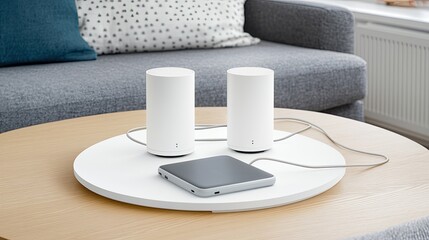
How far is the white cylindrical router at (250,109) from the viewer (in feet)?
4.68

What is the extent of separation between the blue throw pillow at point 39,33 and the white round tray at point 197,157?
106 cm

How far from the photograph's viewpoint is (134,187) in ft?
4.17

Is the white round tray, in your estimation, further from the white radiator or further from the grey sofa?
the white radiator

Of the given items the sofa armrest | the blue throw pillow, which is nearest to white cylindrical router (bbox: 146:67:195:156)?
the blue throw pillow

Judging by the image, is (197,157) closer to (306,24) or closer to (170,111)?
(170,111)

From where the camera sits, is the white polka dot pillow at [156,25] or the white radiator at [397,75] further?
the white radiator at [397,75]

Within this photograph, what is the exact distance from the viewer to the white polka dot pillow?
109 inches

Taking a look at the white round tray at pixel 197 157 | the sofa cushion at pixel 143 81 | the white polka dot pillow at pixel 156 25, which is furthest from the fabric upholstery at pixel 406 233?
the white polka dot pillow at pixel 156 25

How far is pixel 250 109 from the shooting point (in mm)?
1439

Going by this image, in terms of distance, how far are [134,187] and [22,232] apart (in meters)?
0.22

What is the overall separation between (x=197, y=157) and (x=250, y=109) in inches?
5.4

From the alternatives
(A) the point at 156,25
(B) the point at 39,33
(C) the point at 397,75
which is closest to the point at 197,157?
(B) the point at 39,33

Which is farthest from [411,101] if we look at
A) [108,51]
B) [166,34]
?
[108,51]

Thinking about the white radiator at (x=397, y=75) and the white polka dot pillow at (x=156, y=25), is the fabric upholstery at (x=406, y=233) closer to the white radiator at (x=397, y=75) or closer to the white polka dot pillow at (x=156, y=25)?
the white polka dot pillow at (x=156, y=25)
